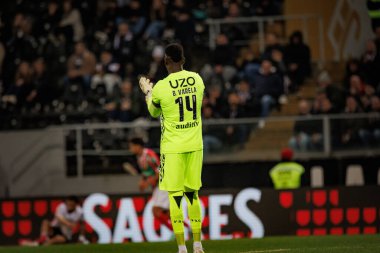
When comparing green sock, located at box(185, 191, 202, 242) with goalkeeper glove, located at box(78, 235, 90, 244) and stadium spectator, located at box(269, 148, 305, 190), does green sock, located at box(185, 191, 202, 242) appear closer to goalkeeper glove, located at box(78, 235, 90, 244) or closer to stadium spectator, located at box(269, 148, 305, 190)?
Result: goalkeeper glove, located at box(78, 235, 90, 244)

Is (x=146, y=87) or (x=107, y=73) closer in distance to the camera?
(x=146, y=87)

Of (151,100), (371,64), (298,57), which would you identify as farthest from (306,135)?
(151,100)

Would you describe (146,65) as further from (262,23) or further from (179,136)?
(179,136)

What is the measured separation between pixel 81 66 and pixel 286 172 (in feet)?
21.0

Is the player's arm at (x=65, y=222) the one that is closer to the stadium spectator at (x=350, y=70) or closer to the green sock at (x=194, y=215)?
the stadium spectator at (x=350, y=70)

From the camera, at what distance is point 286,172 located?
19.3 m

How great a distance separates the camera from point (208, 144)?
20.5 m

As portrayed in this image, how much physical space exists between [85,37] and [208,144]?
19.2 ft

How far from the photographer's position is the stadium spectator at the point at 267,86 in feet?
70.9

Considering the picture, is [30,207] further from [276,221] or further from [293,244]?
[293,244]

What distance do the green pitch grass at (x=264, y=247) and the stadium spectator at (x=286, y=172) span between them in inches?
168

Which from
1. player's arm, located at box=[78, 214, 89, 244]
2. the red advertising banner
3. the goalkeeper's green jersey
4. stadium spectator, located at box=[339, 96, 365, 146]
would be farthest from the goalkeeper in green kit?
stadium spectator, located at box=[339, 96, 365, 146]

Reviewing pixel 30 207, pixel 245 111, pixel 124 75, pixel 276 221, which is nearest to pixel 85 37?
pixel 124 75

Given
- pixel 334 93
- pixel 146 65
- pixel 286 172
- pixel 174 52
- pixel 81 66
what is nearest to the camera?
pixel 174 52
